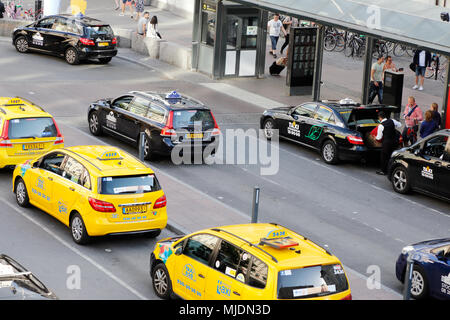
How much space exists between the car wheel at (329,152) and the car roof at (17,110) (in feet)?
23.4

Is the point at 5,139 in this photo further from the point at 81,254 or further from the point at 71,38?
the point at 71,38

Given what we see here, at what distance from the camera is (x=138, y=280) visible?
14398mm

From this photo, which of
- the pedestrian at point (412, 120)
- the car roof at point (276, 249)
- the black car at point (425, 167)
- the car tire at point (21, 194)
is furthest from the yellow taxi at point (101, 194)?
A: the pedestrian at point (412, 120)

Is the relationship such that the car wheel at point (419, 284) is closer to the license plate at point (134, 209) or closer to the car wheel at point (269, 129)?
the license plate at point (134, 209)

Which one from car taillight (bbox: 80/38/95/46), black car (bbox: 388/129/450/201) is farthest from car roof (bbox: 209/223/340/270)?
car taillight (bbox: 80/38/95/46)

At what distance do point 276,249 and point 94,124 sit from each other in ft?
41.6

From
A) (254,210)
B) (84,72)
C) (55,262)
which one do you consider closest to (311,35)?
(84,72)

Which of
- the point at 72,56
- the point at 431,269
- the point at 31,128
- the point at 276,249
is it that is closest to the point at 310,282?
A: the point at 276,249

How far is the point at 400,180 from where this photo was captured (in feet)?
67.6

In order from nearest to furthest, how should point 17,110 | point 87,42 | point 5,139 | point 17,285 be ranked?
point 17,285 < point 5,139 < point 17,110 < point 87,42

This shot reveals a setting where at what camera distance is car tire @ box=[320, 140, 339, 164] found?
22469 mm

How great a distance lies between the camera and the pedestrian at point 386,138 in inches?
854

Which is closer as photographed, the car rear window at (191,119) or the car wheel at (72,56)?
the car rear window at (191,119)

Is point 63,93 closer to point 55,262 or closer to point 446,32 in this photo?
point 446,32
